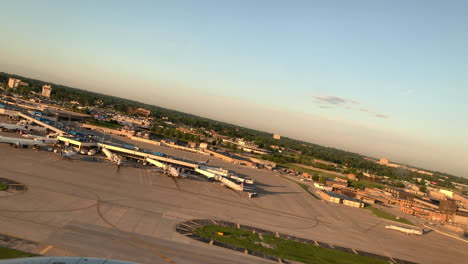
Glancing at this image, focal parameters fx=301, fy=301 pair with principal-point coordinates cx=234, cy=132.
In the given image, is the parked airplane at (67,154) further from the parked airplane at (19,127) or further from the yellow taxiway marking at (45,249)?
the yellow taxiway marking at (45,249)

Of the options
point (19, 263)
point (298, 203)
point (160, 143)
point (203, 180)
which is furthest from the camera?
point (160, 143)

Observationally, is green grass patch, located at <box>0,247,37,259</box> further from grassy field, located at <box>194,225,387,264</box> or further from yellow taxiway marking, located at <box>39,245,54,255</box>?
grassy field, located at <box>194,225,387,264</box>

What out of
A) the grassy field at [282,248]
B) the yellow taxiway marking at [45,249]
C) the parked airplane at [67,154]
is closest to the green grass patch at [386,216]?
the grassy field at [282,248]

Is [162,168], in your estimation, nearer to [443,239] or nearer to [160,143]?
[160,143]

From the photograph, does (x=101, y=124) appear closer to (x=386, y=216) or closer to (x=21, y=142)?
(x=21, y=142)

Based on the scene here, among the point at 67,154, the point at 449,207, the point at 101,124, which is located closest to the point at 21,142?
the point at 67,154

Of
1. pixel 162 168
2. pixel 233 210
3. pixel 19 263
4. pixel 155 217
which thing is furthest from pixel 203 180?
pixel 19 263
